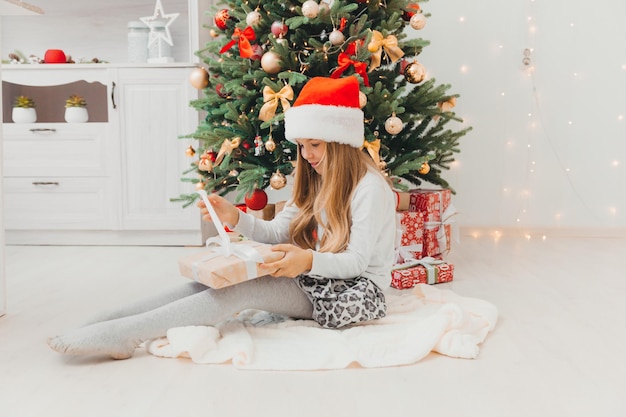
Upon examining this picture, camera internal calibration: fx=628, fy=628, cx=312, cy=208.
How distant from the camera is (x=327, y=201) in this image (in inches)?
70.5

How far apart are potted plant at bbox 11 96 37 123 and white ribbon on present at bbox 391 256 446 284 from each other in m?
2.19

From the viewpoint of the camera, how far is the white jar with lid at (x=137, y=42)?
3.40 meters

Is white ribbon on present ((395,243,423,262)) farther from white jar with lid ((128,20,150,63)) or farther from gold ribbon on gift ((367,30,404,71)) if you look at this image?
white jar with lid ((128,20,150,63))

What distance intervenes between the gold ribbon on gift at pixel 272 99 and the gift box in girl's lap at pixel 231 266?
2.69 feet

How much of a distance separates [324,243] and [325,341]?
0.96 feet

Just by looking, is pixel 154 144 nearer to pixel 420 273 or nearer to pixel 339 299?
pixel 420 273

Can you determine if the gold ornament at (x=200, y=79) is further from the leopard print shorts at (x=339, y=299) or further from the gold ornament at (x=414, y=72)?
the leopard print shorts at (x=339, y=299)

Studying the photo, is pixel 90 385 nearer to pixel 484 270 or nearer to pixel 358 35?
pixel 358 35

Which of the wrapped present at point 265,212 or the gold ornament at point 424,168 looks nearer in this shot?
the gold ornament at point 424,168

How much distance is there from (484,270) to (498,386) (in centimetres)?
134

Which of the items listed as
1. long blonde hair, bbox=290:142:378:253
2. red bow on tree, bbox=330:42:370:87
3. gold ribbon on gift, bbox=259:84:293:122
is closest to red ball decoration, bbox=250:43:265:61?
gold ribbon on gift, bbox=259:84:293:122

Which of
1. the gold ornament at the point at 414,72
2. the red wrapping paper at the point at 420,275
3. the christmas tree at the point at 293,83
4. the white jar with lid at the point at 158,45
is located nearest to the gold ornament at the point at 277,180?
the christmas tree at the point at 293,83

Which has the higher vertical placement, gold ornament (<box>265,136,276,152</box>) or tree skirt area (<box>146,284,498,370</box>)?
gold ornament (<box>265,136,276,152</box>)

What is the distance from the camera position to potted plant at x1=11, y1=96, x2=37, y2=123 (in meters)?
3.39
